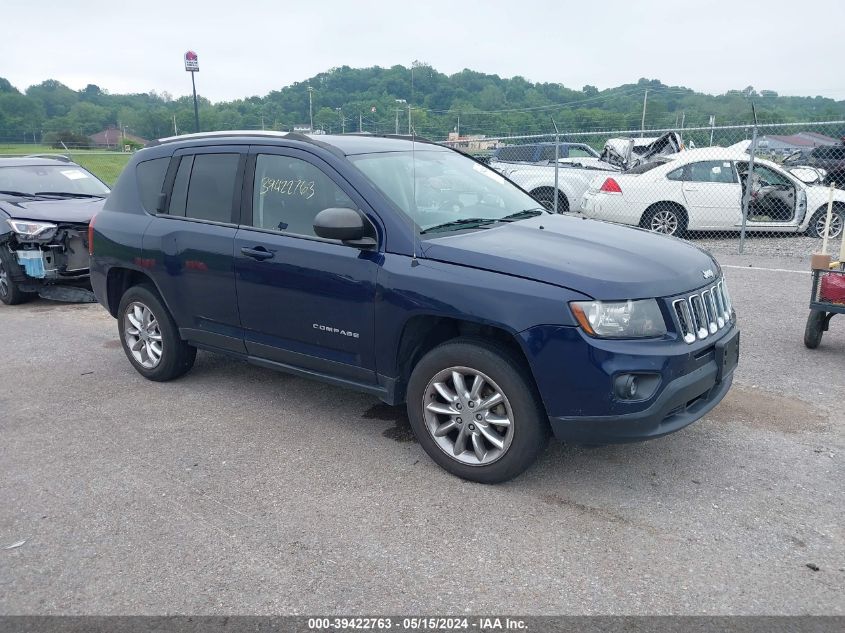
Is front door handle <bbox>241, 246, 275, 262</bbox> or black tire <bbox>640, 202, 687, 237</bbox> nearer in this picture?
front door handle <bbox>241, 246, 275, 262</bbox>

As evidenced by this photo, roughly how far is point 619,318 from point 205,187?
303 cm

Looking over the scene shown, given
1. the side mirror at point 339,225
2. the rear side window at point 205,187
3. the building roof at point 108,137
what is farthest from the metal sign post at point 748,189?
the building roof at point 108,137

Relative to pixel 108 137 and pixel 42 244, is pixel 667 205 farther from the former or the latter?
pixel 108 137

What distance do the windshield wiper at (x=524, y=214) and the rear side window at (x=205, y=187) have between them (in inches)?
71.6

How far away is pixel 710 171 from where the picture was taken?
11.9 metres

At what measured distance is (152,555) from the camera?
3230 mm

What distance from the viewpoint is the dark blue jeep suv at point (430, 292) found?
11.3 feet

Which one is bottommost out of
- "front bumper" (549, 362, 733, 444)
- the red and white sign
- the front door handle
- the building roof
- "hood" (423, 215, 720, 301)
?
"front bumper" (549, 362, 733, 444)

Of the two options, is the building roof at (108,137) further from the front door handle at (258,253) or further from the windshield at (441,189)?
the windshield at (441,189)

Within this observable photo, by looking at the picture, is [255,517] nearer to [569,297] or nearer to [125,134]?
[569,297]

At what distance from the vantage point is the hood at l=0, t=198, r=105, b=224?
8234mm

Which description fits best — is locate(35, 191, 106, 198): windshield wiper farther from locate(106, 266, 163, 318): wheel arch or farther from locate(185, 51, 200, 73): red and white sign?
locate(185, 51, 200, 73): red and white sign

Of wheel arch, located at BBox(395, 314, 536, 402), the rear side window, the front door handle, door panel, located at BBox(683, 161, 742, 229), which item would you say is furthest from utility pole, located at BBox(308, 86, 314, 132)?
door panel, located at BBox(683, 161, 742, 229)

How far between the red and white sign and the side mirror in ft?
96.6
